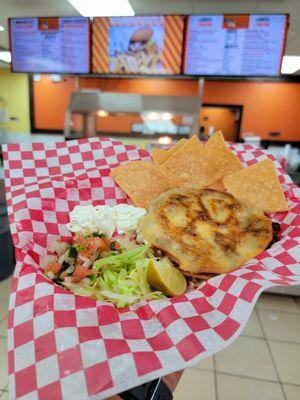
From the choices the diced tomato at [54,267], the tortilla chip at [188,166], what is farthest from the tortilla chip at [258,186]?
the diced tomato at [54,267]

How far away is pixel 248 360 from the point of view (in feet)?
7.61

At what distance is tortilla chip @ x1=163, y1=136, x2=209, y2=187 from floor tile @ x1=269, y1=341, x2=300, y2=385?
1.75 metres

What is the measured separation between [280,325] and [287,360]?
0.46 meters

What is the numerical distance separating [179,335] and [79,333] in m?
0.22

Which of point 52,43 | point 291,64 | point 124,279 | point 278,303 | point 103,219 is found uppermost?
point 291,64

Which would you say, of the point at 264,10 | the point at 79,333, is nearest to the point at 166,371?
the point at 79,333

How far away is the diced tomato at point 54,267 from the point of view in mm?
941

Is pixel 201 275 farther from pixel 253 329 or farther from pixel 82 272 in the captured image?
pixel 253 329

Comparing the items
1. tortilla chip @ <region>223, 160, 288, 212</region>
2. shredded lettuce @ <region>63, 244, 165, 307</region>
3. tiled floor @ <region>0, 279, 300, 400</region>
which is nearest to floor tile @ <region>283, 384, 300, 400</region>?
tiled floor @ <region>0, 279, 300, 400</region>

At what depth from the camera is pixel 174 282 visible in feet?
2.90

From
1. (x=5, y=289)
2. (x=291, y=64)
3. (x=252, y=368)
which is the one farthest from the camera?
(x=291, y=64)

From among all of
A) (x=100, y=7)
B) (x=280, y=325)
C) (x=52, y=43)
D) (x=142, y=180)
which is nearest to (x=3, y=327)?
(x=142, y=180)

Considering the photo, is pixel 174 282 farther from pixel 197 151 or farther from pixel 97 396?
pixel 197 151

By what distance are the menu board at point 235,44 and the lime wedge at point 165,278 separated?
329 cm
